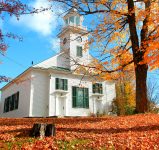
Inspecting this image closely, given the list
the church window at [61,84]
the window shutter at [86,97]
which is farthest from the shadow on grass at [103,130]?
the window shutter at [86,97]

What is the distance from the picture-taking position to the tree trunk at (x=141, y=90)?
13.1 meters

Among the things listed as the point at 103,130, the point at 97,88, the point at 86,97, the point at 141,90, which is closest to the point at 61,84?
the point at 86,97

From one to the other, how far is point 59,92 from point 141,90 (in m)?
11.6

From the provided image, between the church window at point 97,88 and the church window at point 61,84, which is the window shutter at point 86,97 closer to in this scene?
the church window at point 97,88

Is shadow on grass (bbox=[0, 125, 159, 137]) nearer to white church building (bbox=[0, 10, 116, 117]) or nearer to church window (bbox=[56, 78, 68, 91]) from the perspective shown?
white church building (bbox=[0, 10, 116, 117])

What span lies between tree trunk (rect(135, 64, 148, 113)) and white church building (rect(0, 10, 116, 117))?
8.83m

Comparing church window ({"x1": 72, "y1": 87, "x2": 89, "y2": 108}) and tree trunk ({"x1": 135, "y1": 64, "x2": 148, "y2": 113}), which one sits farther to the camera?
church window ({"x1": 72, "y1": 87, "x2": 89, "y2": 108})

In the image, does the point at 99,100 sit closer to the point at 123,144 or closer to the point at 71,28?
the point at 71,28

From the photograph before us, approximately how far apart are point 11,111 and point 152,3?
18898mm

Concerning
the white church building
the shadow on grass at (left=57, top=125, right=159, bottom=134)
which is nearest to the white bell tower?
the white church building

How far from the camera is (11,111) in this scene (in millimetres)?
26359

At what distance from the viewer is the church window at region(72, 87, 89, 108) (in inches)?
952

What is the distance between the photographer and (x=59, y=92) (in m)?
23.4

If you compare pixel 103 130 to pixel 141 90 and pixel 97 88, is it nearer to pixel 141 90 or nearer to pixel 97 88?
pixel 141 90
